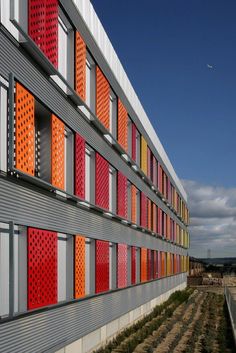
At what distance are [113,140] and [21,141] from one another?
10409mm

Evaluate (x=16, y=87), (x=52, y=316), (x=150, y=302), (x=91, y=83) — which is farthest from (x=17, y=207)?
(x=150, y=302)

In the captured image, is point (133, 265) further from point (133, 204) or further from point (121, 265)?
point (121, 265)

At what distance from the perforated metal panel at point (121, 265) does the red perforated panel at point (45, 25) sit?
38.2ft

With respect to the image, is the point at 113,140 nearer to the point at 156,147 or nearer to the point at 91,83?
the point at 91,83

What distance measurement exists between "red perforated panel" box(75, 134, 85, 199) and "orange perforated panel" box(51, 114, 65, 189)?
122 centimetres

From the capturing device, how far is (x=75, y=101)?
1839 cm

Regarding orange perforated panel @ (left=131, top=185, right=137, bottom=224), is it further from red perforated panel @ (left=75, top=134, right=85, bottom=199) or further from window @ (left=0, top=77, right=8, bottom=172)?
window @ (left=0, top=77, right=8, bottom=172)

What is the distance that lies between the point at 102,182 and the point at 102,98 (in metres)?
3.01

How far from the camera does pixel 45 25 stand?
1546cm

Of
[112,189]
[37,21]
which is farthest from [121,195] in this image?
[37,21]

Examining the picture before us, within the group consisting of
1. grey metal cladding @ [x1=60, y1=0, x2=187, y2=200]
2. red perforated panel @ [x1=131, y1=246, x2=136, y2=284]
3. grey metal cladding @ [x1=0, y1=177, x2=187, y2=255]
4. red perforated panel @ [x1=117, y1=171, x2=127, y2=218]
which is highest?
grey metal cladding @ [x1=60, y1=0, x2=187, y2=200]

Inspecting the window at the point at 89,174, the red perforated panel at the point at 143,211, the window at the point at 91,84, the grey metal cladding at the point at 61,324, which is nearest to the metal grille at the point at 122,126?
the window at the point at 91,84

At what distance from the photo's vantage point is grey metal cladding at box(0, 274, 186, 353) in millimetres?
13602

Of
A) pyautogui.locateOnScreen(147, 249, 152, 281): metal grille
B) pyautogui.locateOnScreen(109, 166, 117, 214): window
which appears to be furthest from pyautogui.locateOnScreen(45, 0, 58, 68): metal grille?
pyautogui.locateOnScreen(147, 249, 152, 281): metal grille
